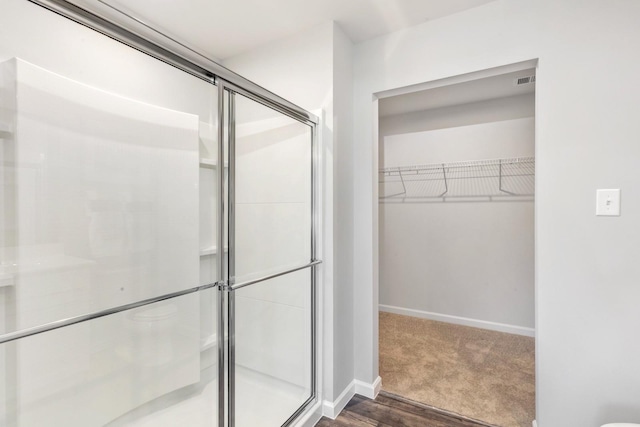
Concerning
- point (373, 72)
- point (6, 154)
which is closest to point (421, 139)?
point (373, 72)

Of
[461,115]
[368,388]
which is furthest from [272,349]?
[461,115]

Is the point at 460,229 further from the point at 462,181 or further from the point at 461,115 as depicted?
the point at 461,115

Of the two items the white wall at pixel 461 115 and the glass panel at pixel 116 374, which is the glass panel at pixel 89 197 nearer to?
the glass panel at pixel 116 374

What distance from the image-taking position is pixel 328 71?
6.28 feet

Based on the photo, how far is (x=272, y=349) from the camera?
5.63ft

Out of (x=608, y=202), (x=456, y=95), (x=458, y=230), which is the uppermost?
(x=456, y=95)

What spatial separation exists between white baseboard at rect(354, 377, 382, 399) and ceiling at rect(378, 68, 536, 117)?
2317mm

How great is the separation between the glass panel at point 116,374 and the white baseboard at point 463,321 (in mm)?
2772

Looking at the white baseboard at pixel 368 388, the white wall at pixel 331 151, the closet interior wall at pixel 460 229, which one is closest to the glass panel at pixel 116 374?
the white wall at pixel 331 151

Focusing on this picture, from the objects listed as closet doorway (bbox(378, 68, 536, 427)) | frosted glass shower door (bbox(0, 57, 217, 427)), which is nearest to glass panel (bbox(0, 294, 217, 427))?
frosted glass shower door (bbox(0, 57, 217, 427))

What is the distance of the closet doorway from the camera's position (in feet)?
9.15

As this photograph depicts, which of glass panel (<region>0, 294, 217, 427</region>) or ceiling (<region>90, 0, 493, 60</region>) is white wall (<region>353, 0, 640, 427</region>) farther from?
glass panel (<region>0, 294, 217, 427</region>)

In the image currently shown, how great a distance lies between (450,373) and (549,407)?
2.81 feet

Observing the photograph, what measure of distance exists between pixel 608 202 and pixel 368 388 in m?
1.74
